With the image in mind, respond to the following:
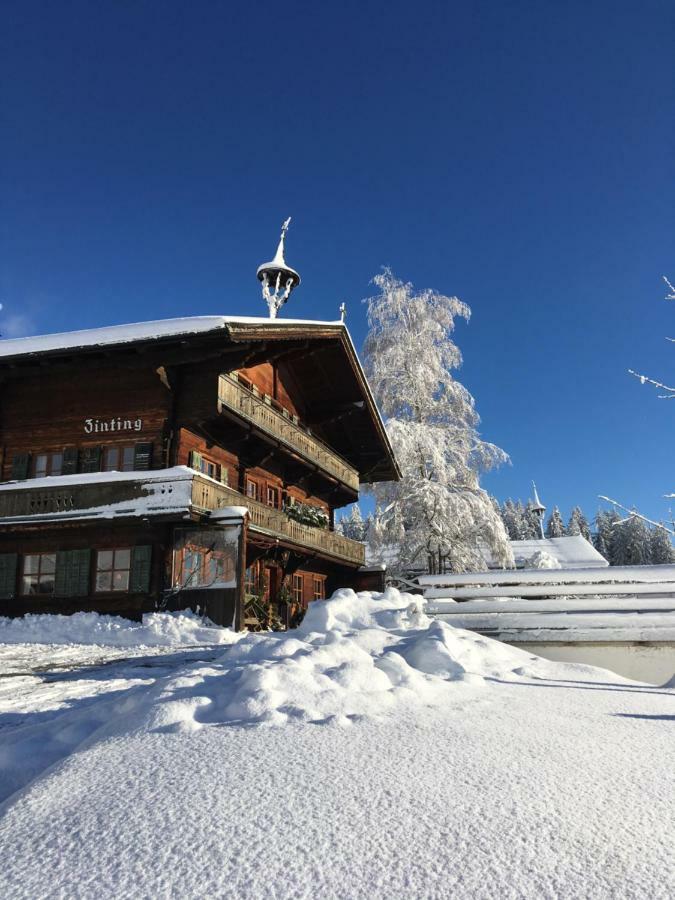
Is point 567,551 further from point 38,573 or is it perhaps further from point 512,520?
point 38,573

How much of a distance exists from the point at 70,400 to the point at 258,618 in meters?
8.02

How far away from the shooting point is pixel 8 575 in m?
16.8

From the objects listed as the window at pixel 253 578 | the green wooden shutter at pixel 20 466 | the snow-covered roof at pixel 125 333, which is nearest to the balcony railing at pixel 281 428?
the snow-covered roof at pixel 125 333

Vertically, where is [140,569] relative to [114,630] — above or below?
above

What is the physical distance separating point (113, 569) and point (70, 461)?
3211mm

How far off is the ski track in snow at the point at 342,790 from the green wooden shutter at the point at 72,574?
40.8 feet

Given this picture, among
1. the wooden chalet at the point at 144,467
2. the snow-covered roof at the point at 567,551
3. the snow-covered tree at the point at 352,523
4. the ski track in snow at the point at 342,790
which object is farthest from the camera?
the snow-covered tree at the point at 352,523

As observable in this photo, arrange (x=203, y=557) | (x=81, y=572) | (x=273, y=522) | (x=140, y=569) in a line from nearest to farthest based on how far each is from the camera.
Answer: (x=140, y=569), (x=203, y=557), (x=81, y=572), (x=273, y=522)

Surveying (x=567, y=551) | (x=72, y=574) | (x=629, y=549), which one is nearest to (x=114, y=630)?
(x=72, y=574)

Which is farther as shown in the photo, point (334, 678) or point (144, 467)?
point (144, 467)

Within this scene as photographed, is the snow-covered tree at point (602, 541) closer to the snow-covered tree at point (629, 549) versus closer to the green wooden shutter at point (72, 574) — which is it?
the snow-covered tree at point (629, 549)

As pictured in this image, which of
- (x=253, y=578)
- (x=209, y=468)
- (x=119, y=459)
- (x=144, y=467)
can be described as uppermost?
(x=119, y=459)

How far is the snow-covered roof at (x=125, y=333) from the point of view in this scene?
1546 centimetres

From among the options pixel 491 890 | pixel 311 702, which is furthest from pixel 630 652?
pixel 491 890
